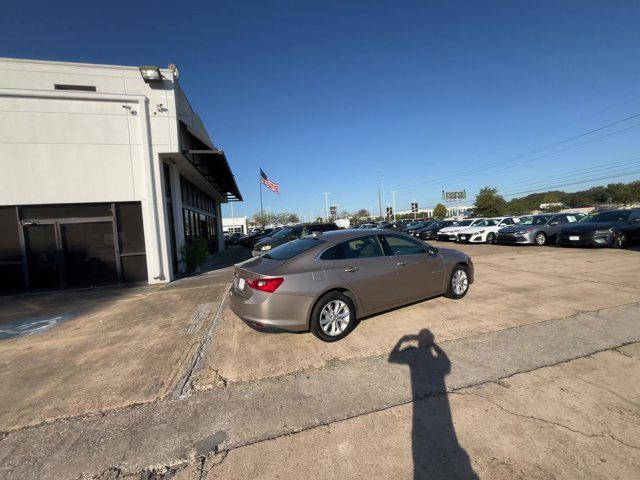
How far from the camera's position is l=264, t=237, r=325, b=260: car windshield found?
4.62m

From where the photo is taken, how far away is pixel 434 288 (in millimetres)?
5531

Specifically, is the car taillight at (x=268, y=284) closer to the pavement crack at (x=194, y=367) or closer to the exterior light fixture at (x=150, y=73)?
the pavement crack at (x=194, y=367)

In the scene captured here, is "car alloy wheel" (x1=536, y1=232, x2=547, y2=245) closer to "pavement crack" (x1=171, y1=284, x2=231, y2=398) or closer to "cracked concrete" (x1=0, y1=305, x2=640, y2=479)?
"cracked concrete" (x1=0, y1=305, x2=640, y2=479)

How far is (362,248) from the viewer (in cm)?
489

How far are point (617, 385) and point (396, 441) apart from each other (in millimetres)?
2409

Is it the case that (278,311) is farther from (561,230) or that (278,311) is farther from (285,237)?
(561,230)

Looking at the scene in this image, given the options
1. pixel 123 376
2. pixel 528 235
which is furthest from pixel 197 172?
pixel 528 235

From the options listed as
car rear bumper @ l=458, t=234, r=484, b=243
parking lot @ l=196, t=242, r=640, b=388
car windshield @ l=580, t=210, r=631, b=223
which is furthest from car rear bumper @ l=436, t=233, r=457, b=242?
parking lot @ l=196, t=242, r=640, b=388

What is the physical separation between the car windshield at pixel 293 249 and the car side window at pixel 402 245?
48.8 inches

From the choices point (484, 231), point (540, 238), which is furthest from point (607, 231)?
point (484, 231)

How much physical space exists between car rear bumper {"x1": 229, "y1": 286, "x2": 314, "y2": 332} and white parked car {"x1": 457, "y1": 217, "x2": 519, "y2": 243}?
16.1 meters

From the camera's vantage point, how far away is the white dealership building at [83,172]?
8.91m

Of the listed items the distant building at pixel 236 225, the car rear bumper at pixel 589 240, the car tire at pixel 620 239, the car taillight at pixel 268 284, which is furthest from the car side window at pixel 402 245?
the distant building at pixel 236 225

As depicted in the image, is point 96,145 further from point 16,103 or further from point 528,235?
point 528,235
